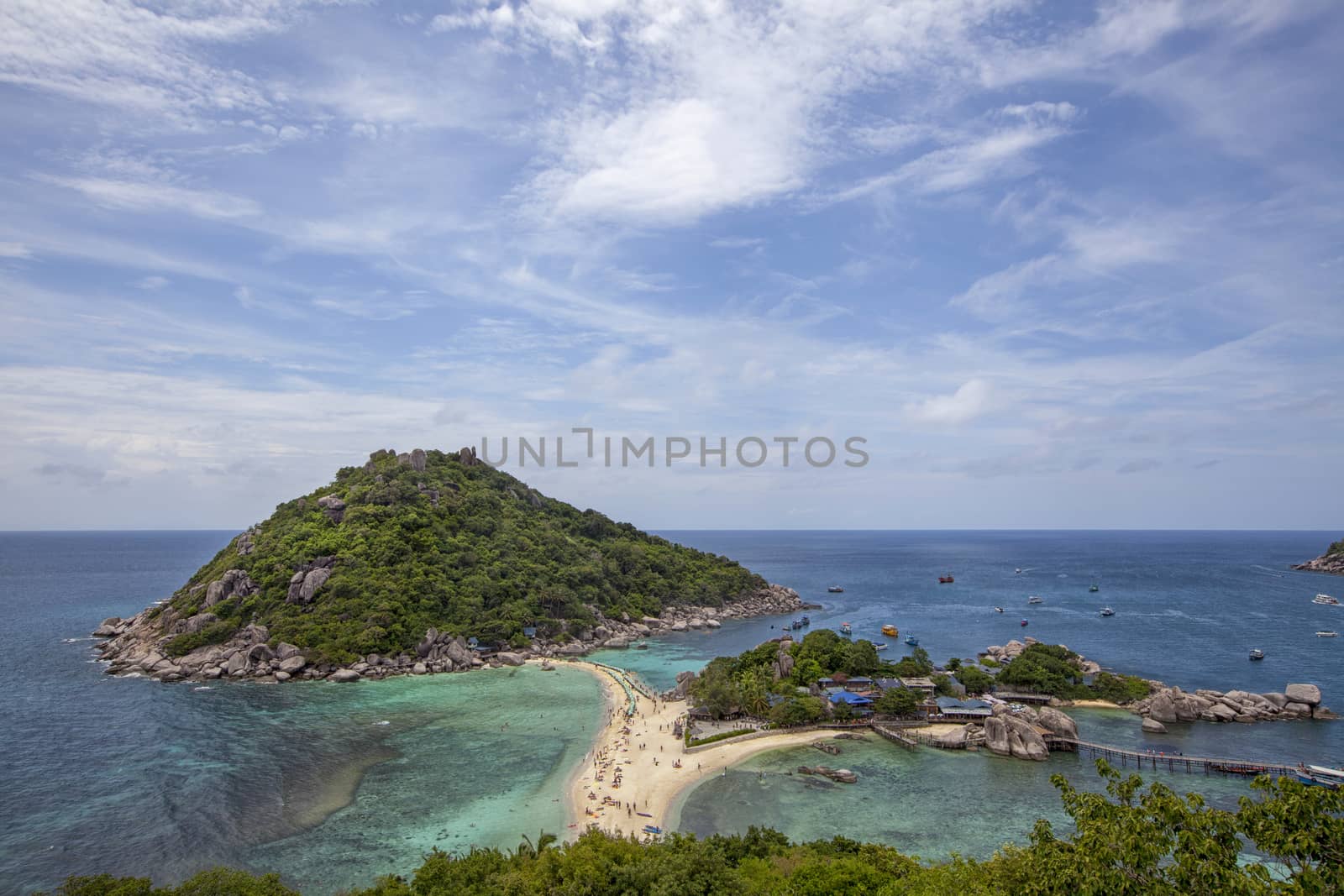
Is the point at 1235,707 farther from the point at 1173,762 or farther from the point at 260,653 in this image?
the point at 260,653

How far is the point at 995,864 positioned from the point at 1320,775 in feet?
103

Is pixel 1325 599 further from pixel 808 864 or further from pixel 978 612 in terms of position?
pixel 808 864

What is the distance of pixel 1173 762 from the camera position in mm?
40469

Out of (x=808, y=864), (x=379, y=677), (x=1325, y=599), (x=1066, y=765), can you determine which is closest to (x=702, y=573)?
(x=379, y=677)

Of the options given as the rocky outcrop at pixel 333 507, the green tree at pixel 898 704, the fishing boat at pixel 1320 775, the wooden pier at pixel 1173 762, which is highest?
the rocky outcrop at pixel 333 507

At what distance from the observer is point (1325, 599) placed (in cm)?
9856

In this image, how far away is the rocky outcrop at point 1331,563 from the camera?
139000mm

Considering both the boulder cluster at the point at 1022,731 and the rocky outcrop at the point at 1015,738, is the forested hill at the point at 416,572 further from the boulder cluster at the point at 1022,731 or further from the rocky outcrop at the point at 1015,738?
the rocky outcrop at the point at 1015,738

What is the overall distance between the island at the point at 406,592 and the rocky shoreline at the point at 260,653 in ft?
0.47

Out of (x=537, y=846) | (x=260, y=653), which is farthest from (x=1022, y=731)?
(x=260, y=653)

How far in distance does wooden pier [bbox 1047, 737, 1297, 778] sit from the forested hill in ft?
162

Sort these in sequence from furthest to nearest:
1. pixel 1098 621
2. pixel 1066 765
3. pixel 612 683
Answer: pixel 1098 621
pixel 612 683
pixel 1066 765

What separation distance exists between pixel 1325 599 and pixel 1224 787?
90.8 meters

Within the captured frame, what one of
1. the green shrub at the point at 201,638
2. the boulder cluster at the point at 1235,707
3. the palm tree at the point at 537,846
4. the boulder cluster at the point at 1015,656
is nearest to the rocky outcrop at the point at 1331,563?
the boulder cluster at the point at 1015,656
